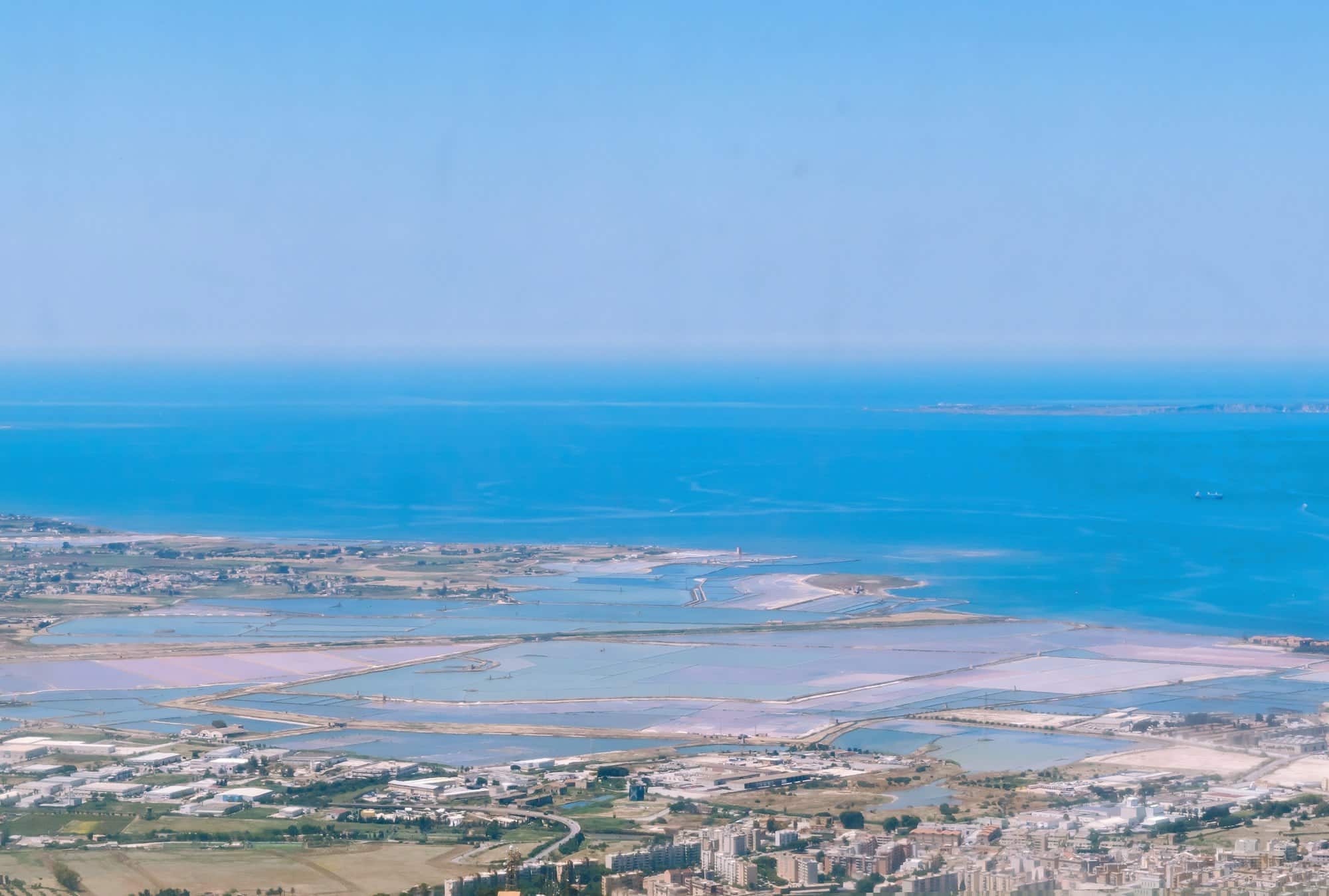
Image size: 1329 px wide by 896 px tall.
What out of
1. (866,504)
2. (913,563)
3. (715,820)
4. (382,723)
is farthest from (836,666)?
(866,504)

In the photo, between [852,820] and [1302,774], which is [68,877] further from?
[1302,774]

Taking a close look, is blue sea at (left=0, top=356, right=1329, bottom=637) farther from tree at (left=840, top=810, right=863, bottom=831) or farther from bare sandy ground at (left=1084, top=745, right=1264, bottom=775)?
tree at (left=840, top=810, right=863, bottom=831)

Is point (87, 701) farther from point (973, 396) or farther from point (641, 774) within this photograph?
point (973, 396)

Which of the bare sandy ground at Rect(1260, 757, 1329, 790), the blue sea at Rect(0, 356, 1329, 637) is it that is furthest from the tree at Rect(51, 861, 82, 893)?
the blue sea at Rect(0, 356, 1329, 637)

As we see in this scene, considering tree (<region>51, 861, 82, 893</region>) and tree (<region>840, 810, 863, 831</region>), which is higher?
tree (<region>840, 810, 863, 831</region>)

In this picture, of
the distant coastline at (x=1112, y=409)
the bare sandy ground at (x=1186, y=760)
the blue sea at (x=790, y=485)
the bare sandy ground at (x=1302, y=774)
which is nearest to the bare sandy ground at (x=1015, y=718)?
the bare sandy ground at (x=1186, y=760)
